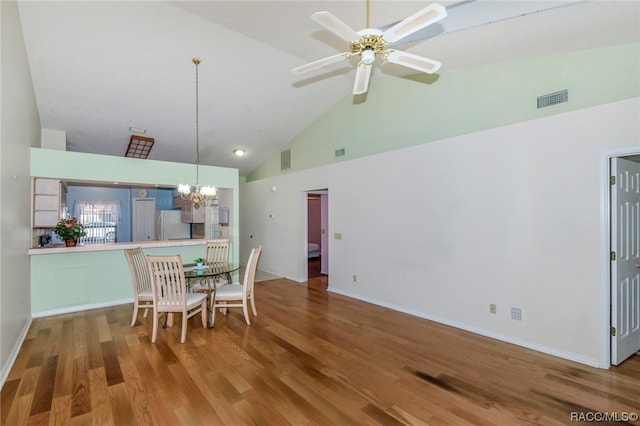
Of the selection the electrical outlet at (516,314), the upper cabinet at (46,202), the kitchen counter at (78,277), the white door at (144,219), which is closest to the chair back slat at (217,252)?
the kitchen counter at (78,277)

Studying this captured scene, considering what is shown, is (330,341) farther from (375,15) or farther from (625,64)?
(625,64)

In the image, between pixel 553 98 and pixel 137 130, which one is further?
pixel 137 130

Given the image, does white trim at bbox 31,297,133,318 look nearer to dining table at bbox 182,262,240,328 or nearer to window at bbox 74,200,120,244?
dining table at bbox 182,262,240,328

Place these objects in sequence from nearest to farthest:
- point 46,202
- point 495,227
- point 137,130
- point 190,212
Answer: point 495,227 < point 46,202 < point 137,130 < point 190,212

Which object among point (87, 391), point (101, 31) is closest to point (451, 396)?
point (87, 391)

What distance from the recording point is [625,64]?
2773 millimetres

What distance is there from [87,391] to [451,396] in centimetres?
294

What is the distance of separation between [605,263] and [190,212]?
7834 mm

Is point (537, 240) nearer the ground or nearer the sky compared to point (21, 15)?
nearer the ground

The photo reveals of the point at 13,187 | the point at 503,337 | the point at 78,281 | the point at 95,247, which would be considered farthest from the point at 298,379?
the point at 78,281

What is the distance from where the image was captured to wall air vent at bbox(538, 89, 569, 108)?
124 inches

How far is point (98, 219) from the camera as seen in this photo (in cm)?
829

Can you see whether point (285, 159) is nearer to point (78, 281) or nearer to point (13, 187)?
point (78, 281)

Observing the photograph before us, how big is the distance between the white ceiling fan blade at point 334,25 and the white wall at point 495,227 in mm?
2327
